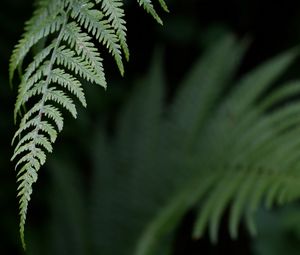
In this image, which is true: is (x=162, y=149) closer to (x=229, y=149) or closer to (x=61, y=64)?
(x=229, y=149)

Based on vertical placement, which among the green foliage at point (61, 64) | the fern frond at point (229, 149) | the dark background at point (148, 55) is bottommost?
the fern frond at point (229, 149)

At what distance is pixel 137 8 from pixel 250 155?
94cm

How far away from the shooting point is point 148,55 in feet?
7.90

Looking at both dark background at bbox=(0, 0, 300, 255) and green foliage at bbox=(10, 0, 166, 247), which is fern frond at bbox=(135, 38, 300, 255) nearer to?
dark background at bbox=(0, 0, 300, 255)

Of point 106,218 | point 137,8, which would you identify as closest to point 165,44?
point 137,8

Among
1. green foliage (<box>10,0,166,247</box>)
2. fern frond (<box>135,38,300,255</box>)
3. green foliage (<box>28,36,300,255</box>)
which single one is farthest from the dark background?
green foliage (<box>10,0,166,247</box>)

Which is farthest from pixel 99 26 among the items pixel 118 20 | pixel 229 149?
pixel 229 149

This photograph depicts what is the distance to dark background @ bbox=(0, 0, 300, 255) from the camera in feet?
6.34

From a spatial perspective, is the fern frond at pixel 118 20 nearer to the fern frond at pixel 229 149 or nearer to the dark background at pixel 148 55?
the fern frond at pixel 229 149

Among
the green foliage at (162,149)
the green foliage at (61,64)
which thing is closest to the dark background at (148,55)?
the green foliage at (162,149)

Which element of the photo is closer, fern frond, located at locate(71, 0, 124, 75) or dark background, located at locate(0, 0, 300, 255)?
fern frond, located at locate(71, 0, 124, 75)

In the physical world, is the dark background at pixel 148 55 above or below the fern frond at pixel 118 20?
above

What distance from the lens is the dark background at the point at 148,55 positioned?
6.34ft

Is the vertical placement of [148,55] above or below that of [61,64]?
above
